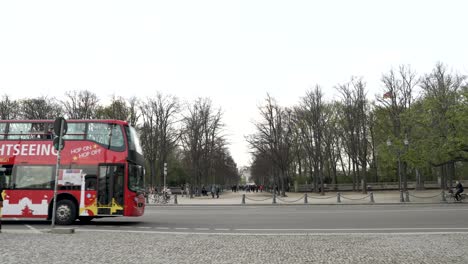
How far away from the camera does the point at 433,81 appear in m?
46.2

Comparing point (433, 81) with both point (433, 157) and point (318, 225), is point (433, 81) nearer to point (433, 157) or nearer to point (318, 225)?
point (433, 157)

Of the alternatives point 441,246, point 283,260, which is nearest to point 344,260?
point 283,260

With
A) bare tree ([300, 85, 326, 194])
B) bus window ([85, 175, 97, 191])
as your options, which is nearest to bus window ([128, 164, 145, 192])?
bus window ([85, 175, 97, 191])

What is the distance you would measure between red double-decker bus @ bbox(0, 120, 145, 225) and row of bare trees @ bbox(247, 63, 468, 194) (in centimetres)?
2643

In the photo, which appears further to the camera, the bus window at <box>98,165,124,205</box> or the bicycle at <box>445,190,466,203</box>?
the bicycle at <box>445,190,466,203</box>

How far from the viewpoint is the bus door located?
16.1m

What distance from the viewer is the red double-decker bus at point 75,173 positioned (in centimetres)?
1617

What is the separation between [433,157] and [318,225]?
Result: 23568 millimetres

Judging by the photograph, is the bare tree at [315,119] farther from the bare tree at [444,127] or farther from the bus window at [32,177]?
the bus window at [32,177]

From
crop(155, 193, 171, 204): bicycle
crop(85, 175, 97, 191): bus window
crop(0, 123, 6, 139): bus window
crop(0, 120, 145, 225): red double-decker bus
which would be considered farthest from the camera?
crop(155, 193, 171, 204): bicycle

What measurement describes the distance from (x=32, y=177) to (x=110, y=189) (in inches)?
128

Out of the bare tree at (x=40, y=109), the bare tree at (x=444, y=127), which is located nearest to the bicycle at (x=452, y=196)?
the bare tree at (x=444, y=127)

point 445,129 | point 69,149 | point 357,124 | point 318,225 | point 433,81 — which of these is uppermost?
point 433,81

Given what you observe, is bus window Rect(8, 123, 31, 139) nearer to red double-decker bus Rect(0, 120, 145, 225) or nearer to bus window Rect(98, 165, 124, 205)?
red double-decker bus Rect(0, 120, 145, 225)
